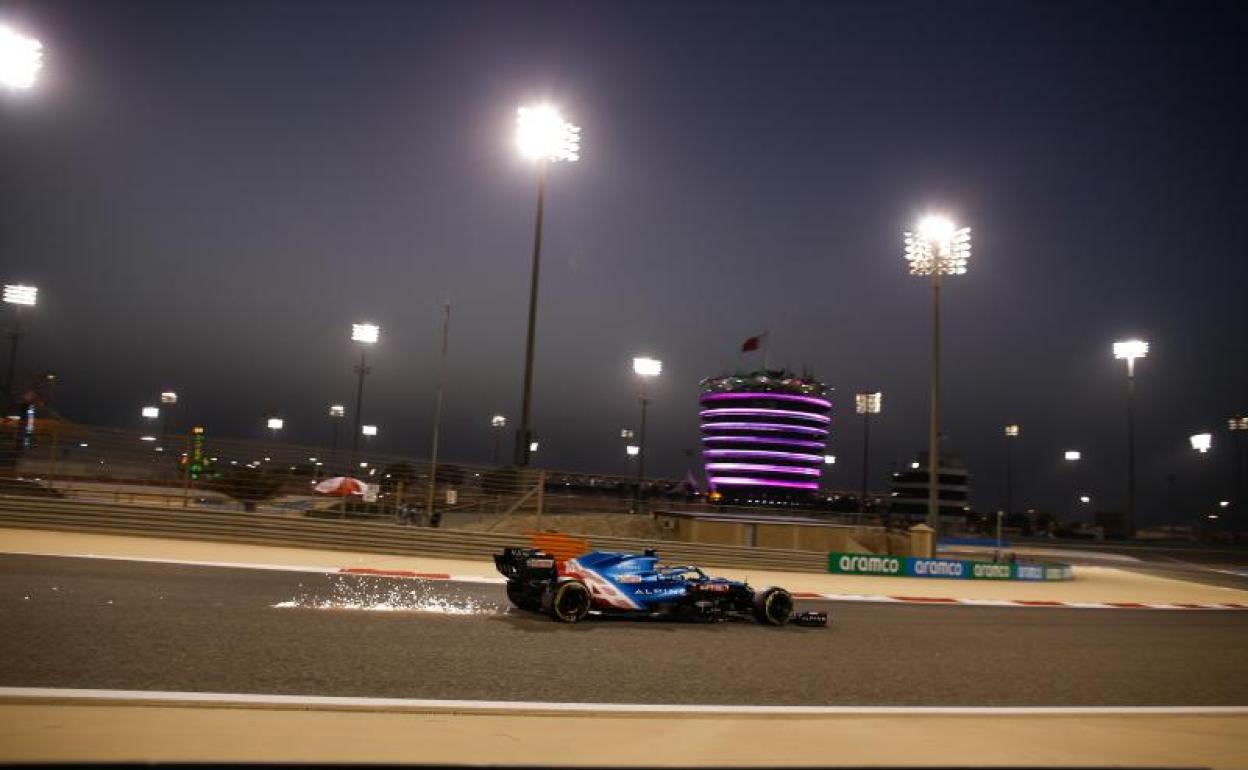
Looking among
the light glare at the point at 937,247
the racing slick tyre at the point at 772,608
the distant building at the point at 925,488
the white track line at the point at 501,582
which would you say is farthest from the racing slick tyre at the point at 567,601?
the distant building at the point at 925,488

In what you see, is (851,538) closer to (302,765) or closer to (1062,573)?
(1062,573)

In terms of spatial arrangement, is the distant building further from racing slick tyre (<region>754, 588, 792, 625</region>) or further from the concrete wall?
racing slick tyre (<region>754, 588, 792, 625</region>)

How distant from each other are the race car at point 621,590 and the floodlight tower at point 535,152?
9.75m

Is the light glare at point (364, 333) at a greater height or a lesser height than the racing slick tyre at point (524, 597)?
greater

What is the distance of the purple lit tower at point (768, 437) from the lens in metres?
103

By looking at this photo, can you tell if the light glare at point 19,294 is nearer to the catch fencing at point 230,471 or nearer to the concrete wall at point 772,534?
the catch fencing at point 230,471

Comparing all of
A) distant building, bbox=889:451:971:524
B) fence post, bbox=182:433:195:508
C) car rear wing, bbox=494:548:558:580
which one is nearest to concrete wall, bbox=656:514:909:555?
fence post, bbox=182:433:195:508

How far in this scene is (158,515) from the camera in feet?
58.5

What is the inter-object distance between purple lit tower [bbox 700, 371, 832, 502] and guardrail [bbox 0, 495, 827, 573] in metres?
84.0

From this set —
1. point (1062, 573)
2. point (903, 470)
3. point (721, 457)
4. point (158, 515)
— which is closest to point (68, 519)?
point (158, 515)

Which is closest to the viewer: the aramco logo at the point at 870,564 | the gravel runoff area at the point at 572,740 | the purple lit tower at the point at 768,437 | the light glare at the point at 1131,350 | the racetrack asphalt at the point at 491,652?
the gravel runoff area at the point at 572,740

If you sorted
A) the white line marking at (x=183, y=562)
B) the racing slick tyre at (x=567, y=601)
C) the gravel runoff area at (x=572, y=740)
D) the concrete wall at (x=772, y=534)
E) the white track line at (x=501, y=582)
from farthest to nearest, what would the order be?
1. the concrete wall at (x=772, y=534)
2. the white track line at (x=501, y=582)
3. the white line marking at (x=183, y=562)
4. the racing slick tyre at (x=567, y=601)
5. the gravel runoff area at (x=572, y=740)

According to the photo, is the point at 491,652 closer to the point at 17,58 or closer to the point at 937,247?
the point at 17,58

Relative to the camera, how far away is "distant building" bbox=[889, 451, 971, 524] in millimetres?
138250
